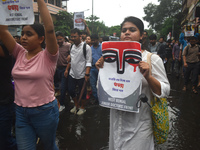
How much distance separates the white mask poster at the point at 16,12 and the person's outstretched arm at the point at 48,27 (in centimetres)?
12

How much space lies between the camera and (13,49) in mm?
2172

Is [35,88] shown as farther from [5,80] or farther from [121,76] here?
[121,76]

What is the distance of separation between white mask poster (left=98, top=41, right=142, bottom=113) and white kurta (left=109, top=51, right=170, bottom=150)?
11cm

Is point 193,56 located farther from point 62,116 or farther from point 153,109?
point 153,109

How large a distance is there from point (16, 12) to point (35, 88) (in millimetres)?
750

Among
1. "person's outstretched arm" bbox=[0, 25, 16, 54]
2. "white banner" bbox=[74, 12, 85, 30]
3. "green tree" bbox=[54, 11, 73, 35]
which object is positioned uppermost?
"green tree" bbox=[54, 11, 73, 35]

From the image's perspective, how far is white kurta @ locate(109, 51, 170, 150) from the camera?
5.71 feet

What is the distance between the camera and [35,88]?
6.29 feet

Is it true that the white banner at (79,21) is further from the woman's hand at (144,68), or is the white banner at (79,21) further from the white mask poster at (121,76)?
the woman's hand at (144,68)

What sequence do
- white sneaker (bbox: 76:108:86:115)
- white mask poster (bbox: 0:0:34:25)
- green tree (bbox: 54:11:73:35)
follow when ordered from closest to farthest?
white mask poster (bbox: 0:0:34:25), white sneaker (bbox: 76:108:86:115), green tree (bbox: 54:11:73:35)

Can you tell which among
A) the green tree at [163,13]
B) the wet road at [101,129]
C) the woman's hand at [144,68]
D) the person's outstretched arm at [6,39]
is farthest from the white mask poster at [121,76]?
the green tree at [163,13]

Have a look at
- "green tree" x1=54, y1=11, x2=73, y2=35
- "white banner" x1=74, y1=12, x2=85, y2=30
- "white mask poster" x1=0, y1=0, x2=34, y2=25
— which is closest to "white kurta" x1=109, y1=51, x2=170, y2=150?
"white mask poster" x1=0, y1=0, x2=34, y2=25

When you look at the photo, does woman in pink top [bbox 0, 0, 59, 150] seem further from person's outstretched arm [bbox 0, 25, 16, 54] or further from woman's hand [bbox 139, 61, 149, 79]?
Result: woman's hand [bbox 139, 61, 149, 79]

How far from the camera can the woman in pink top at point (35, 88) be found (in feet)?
6.26
